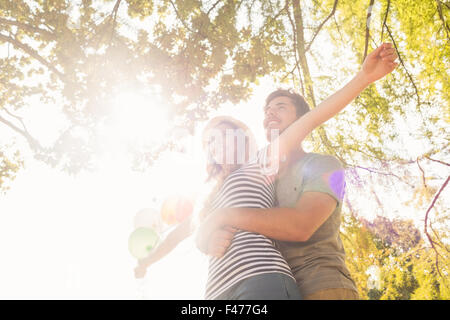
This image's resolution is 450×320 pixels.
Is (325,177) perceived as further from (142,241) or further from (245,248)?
(142,241)

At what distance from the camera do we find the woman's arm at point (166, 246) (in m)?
1.86

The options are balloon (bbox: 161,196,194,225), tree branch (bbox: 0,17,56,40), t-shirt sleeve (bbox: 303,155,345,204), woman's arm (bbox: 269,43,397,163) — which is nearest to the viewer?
woman's arm (bbox: 269,43,397,163)

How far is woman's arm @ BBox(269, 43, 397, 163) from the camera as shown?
4.17ft

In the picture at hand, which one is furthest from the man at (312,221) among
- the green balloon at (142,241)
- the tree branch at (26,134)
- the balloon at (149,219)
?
the tree branch at (26,134)

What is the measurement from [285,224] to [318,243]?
327 mm

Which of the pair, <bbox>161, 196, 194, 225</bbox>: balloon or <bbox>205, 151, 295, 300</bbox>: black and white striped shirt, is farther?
<bbox>161, 196, 194, 225</bbox>: balloon

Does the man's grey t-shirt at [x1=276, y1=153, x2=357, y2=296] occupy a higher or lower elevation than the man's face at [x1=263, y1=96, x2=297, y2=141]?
lower

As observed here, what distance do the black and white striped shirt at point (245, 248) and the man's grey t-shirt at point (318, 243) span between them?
0.13 m

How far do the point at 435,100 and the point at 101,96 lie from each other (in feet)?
13.8

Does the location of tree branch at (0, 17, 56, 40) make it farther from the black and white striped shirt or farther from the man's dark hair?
the black and white striped shirt

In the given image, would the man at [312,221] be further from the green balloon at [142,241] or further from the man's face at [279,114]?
the green balloon at [142,241]

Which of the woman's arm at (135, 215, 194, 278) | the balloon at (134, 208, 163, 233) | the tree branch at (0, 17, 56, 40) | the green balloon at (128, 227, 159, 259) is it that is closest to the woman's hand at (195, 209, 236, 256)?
the woman's arm at (135, 215, 194, 278)
